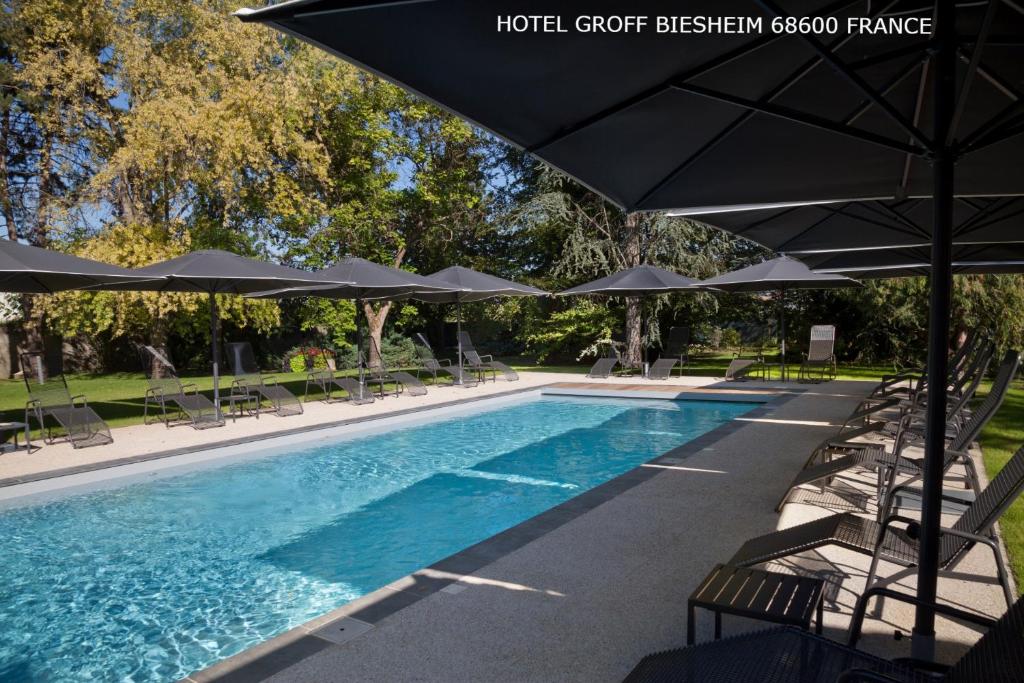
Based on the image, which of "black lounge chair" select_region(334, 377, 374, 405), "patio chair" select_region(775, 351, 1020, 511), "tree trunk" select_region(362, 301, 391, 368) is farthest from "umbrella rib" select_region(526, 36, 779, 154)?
"tree trunk" select_region(362, 301, 391, 368)

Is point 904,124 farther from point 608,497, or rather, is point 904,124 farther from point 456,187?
point 456,187

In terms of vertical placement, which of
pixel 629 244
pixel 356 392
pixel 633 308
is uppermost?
pixel 629 244

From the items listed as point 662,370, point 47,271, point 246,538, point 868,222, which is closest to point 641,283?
point 662,370

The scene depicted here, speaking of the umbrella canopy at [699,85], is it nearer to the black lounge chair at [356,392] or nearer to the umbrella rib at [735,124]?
the umbrella rib at [735,124]

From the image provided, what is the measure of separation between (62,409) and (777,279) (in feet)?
42.3

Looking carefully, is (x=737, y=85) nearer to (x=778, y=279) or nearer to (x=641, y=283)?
(x=778, y=279)

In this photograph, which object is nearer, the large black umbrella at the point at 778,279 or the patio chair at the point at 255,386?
the patio chair at the point at 255,386

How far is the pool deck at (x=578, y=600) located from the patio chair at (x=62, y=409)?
6895 mm

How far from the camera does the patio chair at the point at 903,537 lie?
2.55m

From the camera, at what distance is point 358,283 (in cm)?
1161

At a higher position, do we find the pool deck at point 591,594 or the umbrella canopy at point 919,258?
the umbrella canopy at point 919,258

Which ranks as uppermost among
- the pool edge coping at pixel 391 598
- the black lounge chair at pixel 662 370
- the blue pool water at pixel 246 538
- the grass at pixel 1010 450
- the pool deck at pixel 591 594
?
the black lounge chair at pixel 662 370

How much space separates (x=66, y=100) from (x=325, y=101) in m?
6.60

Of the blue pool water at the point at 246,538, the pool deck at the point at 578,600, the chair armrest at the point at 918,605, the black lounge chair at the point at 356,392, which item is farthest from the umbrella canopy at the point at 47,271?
the chair armrest at the point at 918,605
